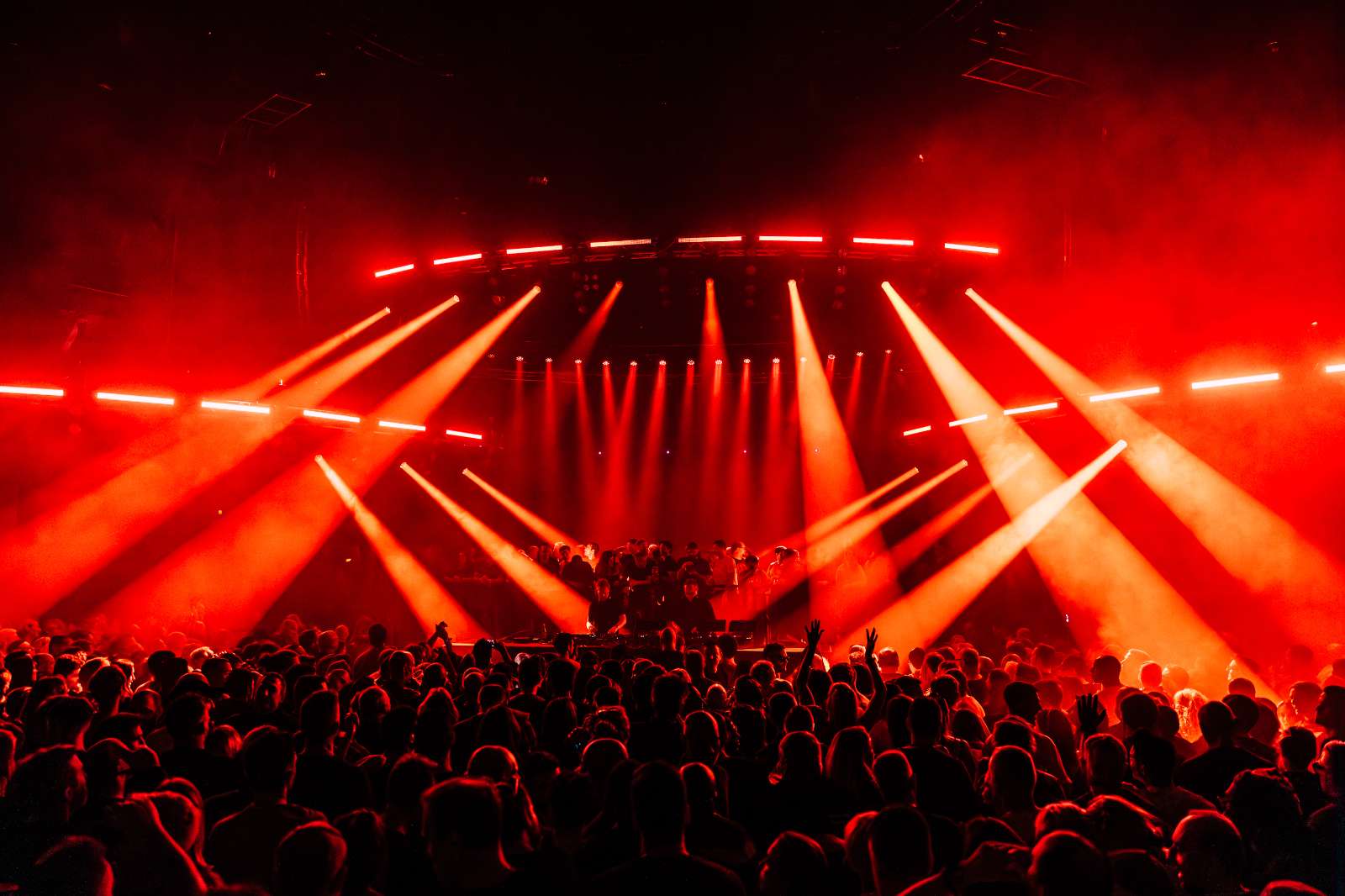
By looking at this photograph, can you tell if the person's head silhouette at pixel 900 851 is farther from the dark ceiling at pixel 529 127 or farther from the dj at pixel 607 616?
the dj at pixel 607 616

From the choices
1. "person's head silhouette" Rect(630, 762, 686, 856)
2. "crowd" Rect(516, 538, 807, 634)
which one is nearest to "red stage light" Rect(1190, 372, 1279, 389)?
"crowd" Rect(516, 538, 807, 634)

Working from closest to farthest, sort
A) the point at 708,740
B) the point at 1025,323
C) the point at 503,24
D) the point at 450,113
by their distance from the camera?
the point at 708,740 < the point at 503,24 < the point at 450,113 < the point at 1025,323

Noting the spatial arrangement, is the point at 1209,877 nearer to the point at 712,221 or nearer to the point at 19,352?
the point at 712,221

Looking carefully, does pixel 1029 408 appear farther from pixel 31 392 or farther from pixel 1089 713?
pixel 31 392

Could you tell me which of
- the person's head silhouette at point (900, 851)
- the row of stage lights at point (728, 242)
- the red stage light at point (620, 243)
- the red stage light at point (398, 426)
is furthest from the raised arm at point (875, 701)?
the red stage light at point (398, 426)

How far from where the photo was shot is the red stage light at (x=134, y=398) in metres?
10.8

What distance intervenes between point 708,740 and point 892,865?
1.68 meters

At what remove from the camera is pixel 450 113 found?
38.3 feet

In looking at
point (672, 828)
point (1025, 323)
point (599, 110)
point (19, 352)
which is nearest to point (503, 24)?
point (599, 110)

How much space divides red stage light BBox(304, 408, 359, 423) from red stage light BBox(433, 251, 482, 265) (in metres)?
2.78

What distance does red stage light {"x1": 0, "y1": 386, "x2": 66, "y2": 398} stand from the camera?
10.5 meters

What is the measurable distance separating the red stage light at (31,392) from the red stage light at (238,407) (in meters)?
1.54

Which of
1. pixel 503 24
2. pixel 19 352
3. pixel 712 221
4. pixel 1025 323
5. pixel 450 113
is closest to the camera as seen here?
pixel 503 24

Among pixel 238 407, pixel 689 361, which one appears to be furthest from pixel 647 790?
pixel 689 361
